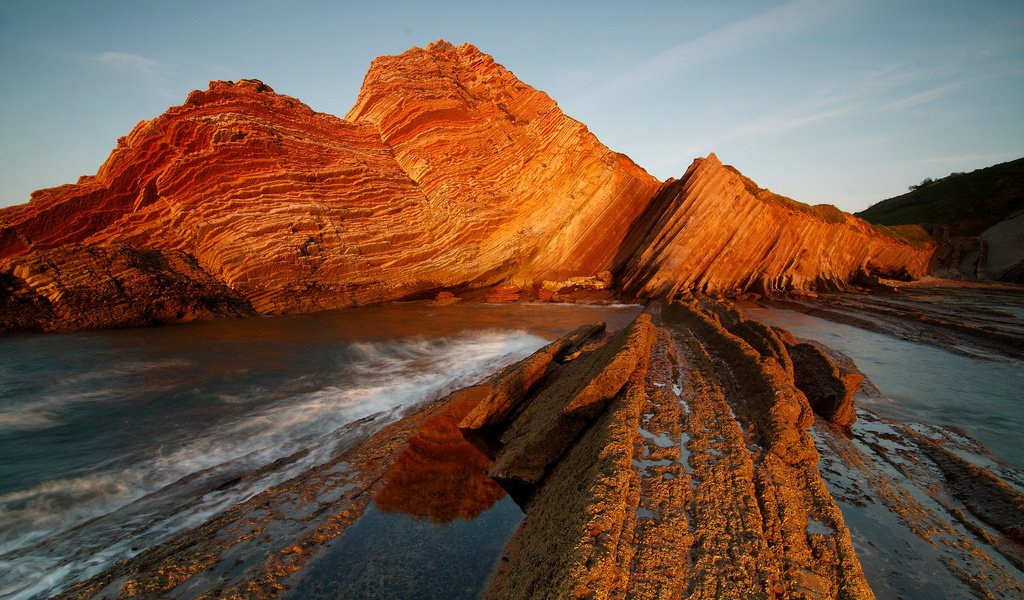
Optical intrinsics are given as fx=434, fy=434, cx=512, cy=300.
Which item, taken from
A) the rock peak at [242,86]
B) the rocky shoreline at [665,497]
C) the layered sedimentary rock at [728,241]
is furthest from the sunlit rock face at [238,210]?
the rocky shoreline at [665,497]

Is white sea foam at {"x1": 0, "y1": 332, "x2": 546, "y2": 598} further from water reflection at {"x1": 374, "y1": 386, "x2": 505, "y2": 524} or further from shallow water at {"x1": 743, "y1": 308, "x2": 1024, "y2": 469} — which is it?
shallow water at {"x1": 743, "y1": 308, "x2": 1024, "y2": 469}

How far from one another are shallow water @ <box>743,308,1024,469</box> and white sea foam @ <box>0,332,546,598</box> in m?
5.68

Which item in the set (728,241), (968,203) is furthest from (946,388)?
(968,203)

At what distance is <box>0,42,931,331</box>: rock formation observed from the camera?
505 inches

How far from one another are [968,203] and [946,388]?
3459cm

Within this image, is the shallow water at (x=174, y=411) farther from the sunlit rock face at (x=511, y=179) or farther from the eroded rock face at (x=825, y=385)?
the sunlit rock face at (x=511, y=179)

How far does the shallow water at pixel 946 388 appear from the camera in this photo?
14.9 ft

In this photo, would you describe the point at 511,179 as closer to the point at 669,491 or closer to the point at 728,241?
the point at 728,241

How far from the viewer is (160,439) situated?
493 centimetres

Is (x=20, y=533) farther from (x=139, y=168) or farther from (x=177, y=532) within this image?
(x=139, y=168)

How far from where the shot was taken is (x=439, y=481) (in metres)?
3.51

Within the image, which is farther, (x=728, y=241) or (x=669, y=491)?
(x=728, y=241)

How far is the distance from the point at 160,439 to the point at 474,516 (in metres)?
4.22

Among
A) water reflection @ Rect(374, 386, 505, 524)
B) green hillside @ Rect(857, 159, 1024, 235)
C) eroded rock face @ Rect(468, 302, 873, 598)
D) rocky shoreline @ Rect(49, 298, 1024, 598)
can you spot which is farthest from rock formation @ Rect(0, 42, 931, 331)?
eroded rock face @ Rect(468, 302, 873, 598)
